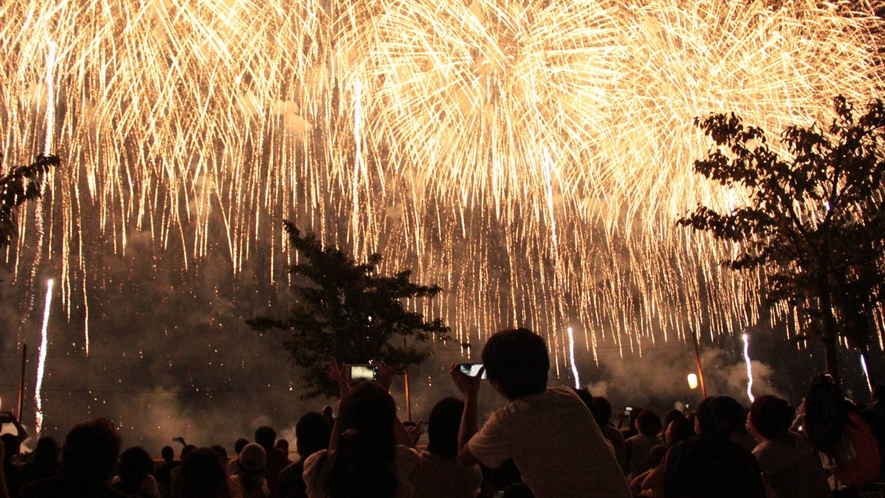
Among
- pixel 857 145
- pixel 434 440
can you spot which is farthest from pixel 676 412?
pixel 857 145

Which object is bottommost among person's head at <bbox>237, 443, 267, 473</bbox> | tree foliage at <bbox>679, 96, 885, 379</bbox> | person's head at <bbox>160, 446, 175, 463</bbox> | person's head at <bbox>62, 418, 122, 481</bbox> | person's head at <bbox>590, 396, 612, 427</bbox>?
person's head at <bbox>160, 446, 175, 463</bbox>

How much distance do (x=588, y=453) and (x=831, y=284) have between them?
13.3 meters

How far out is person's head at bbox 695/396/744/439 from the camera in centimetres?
414

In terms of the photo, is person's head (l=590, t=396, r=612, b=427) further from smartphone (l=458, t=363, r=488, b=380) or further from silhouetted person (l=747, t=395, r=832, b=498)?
smartphone (l=458, t=363, r=488, b=380)

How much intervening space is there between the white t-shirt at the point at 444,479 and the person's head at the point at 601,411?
2.16 metres

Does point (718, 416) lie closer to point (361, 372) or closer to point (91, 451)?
point (91, 451)

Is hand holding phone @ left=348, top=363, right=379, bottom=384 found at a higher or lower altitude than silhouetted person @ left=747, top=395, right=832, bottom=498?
higher

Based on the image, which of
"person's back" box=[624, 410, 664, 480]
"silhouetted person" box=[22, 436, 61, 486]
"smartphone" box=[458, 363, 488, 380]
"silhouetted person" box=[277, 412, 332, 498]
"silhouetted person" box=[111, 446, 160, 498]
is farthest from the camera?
"person's back" box=[624, 410, 664, 480]

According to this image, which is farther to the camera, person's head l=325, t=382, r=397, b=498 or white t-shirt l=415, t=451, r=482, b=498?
white t-shirt l=415, t=451, r=482, b=498

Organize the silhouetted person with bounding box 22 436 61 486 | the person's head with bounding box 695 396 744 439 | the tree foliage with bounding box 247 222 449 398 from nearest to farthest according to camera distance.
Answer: the person's head with bounding box 695 396 744 439, the silhouetted person with bounding box 22 436 61 486, the tree foliage with bounding box 247 222 449 398

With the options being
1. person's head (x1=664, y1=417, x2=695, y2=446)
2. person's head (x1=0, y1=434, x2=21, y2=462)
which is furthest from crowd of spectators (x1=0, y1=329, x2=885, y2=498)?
person's head (x1=0, y1=434, x2=21, y2=462)

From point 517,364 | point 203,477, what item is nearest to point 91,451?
point 203,477

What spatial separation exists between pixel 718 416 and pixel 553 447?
70.7 inches

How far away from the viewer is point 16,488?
6.09 meters
